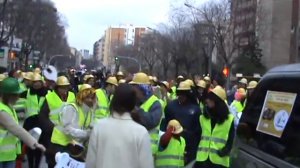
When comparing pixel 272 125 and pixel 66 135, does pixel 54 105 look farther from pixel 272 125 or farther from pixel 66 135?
pixel 272 125

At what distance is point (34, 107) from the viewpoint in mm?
10805

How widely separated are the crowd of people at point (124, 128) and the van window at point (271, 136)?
819mm

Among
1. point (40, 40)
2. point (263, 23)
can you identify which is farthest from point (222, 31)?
point (40, 40)

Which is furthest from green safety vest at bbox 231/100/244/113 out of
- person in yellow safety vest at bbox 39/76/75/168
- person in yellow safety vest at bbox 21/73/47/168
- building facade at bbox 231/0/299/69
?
building facade at bbox 231/0/299/69

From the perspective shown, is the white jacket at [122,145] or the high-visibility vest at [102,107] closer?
the white jacket at [122,145]

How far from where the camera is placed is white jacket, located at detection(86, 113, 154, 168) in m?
4.69

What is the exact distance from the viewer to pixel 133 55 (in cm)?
11606

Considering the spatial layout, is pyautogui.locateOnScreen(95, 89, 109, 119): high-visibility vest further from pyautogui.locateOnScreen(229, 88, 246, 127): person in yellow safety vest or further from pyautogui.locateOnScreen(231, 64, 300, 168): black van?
pyautogui.locateOnScreen(231, 64, 300, 168): black van

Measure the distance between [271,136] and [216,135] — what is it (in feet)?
8.71

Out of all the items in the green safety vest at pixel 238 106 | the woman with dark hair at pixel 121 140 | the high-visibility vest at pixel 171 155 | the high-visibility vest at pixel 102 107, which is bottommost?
the high-visibility vest at pixel 171 155

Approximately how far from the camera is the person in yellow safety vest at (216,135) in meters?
6.89

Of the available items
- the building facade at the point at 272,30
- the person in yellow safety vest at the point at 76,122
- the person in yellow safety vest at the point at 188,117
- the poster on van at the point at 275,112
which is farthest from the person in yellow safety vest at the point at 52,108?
the building facade at the point at 272,30

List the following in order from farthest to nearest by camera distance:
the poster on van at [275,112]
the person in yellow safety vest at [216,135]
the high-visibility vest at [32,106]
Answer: the high-visibility vest at [32,106] → the person in yellow safety vest at [216,135] → the poster on van at [275,112]

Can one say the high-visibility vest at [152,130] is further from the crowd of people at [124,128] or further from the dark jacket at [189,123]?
the dark jacket at [189,123]
